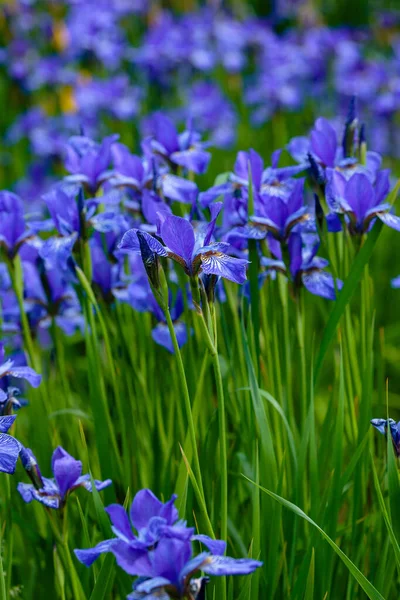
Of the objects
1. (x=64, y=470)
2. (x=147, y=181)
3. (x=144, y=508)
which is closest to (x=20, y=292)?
(x=147, y=181)

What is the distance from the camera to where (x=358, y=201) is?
1.74m

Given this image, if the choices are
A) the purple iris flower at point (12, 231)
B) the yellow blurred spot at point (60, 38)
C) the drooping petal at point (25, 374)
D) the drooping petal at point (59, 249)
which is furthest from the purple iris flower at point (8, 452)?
the yellow blurred spot at point (60, 38)

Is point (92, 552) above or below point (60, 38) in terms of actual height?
below

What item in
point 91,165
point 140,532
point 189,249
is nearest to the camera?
point 140,532

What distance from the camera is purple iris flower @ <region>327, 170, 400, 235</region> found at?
5.60 feet

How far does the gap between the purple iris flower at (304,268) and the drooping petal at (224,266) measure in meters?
0.44

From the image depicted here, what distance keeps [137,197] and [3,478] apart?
88cm

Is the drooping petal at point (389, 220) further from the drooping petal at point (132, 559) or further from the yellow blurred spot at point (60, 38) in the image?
the yellow blurred spot at point (60, 38)

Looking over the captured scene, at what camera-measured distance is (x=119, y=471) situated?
1.82 metres

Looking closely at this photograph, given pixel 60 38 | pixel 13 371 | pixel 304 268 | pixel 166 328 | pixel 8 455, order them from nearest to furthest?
pixel 8 455, pixel 13 371, pixel 304 268, pixel 166 328, pixel 60 38

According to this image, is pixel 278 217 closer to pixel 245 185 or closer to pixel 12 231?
pixel 245 185

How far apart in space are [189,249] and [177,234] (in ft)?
0.12

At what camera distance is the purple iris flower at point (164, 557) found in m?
1.07

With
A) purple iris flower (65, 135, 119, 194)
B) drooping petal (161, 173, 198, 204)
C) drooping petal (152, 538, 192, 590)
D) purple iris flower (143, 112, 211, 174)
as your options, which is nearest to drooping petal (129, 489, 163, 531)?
drooping petal (152, 538, 192, 590)
